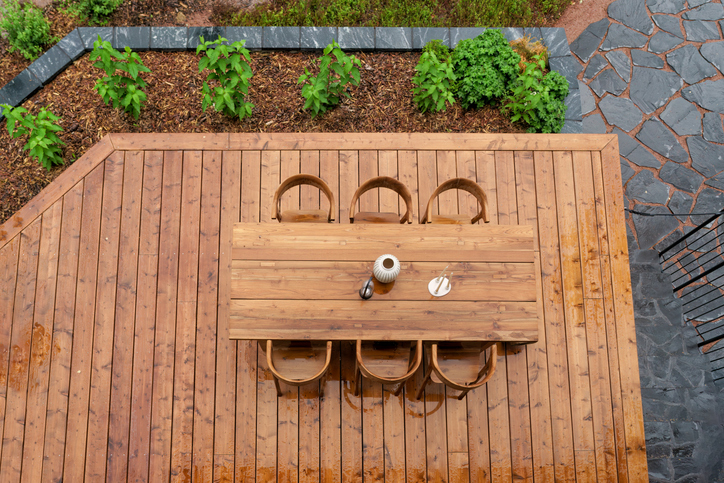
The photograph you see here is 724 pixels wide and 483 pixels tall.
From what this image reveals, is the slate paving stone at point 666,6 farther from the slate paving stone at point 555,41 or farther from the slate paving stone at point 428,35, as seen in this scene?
the slate paving stone at point 428,35

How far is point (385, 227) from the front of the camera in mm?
2902

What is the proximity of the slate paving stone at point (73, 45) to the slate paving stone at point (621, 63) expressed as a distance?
579 centimetres

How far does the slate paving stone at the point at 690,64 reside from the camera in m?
4.98

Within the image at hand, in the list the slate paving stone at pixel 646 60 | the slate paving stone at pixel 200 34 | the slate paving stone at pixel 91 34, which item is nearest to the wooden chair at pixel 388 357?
the slate paving stone at pixel 200 34

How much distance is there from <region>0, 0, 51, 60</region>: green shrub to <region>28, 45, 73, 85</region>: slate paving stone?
387 mm

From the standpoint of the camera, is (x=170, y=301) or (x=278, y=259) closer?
(x=278, y=259)

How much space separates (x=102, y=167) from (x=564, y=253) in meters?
3.98

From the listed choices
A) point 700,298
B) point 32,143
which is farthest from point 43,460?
point 700,298

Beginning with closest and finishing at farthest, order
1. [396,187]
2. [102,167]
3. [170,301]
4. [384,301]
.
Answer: [384,301]
[396,187]
[170,301]
[102,167]

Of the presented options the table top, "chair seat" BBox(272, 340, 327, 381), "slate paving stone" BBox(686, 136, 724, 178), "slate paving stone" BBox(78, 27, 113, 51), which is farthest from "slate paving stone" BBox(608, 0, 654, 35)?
"slate paving stone" BBox(78, 27, 113, 51)

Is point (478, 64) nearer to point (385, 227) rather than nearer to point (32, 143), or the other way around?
point (385, 227)

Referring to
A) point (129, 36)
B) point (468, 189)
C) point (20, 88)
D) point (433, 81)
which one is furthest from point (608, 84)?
point (20, 88)

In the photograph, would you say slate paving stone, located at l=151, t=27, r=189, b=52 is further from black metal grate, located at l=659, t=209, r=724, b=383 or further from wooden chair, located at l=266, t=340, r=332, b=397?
black metal grate, located at l=659, t=209, r=724, b=383

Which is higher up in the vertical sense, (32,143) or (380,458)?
(32,143)
